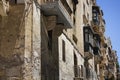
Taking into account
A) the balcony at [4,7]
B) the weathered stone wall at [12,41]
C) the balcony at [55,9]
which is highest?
the balcony at [55,9]

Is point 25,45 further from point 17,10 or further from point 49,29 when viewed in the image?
point 49,29

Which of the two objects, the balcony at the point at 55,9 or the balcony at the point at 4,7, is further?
the balcony at the point at 55,9

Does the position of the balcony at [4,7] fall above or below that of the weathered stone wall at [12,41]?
above

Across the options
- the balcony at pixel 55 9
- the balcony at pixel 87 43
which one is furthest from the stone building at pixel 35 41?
the balcony at pixel 87 43

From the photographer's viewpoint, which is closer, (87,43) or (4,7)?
(4,7)

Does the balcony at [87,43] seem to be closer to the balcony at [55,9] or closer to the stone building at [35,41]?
the stone building at [35,41]

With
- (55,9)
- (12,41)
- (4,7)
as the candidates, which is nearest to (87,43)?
(55,9)

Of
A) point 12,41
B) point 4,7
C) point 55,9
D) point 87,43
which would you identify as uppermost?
point 55,9

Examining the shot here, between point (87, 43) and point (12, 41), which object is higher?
point (87, 43)

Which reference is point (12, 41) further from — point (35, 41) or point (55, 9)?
point (55, 9)

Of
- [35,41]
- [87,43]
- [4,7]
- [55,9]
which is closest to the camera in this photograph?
[4,7]

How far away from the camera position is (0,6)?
13.2 m

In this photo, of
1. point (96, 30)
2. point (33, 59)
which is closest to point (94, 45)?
point (96, 30)

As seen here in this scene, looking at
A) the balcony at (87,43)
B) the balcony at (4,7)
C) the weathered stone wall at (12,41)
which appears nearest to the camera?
the balcony at (4,7)
